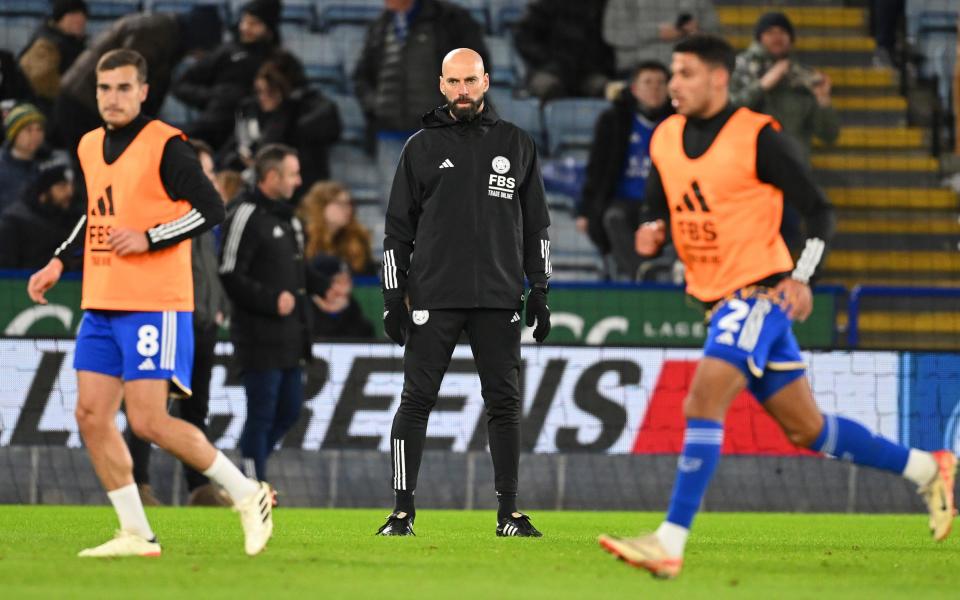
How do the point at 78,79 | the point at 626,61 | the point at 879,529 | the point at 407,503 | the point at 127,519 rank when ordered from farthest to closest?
the point at 626,61
the point at 78,79
the point at 879,529
the point at 407,503
the point at 127,519

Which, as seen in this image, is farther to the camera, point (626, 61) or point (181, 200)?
point (626, 61)

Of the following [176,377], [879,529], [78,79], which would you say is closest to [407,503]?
[176,377]

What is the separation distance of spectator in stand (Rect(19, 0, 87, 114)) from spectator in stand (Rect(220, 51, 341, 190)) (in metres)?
1.69

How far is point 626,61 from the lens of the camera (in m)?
18.3

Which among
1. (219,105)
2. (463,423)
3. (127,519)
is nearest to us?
(127,519)

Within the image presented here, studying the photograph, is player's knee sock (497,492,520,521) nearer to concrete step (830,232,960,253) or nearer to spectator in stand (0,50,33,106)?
spectator in stand (0,50,33,106)

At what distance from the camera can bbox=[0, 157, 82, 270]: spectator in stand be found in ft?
47.4

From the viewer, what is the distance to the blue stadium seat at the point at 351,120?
1727 cm

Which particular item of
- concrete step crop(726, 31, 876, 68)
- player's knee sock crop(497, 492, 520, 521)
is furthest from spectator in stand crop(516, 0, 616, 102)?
player's knee sock crop(497, 492, 520, 521)

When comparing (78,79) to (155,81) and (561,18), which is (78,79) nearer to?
(155,81)

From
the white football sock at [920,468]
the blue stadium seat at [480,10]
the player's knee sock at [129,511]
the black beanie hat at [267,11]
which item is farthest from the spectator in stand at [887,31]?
the player's knee sock at [129,511]

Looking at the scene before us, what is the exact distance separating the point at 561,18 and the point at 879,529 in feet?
27.6

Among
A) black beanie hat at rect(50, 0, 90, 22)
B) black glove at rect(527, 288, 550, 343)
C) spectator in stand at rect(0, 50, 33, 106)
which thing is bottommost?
black glove at rect(527, 288, 550, 343)

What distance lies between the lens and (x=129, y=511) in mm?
6805
